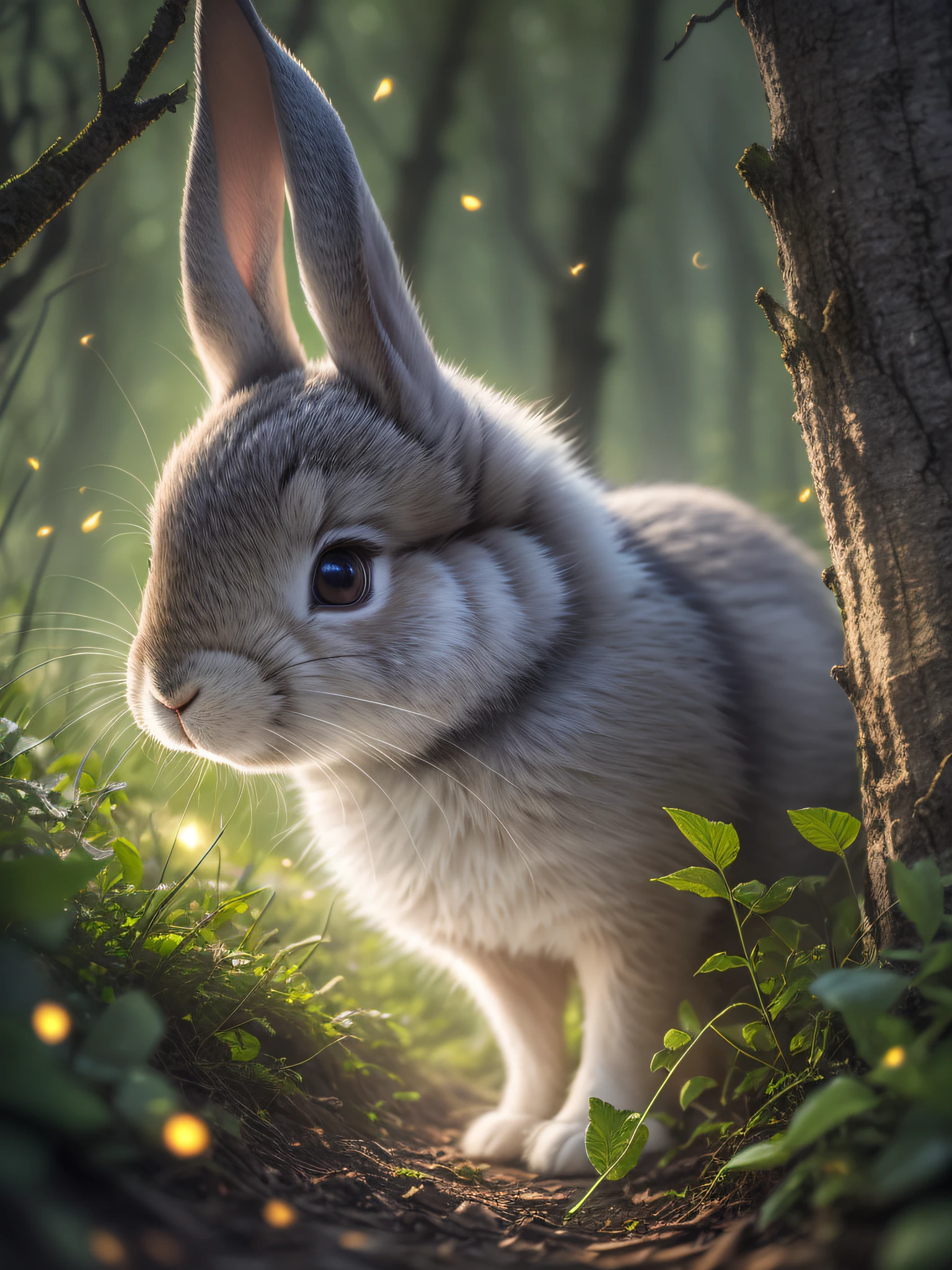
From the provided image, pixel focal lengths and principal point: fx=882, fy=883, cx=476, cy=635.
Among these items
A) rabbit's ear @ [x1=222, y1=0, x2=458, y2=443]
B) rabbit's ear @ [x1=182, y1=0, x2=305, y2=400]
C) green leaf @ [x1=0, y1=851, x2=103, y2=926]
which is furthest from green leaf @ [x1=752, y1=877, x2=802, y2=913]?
rabbit's ear @ [x1=182, y1=0, x2=305, y2=400]

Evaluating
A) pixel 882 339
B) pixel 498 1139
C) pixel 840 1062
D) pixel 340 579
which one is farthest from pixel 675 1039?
pixel 882 339

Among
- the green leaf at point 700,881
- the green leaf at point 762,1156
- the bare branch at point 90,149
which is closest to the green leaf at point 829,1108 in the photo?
the green leaf at point 762,1156

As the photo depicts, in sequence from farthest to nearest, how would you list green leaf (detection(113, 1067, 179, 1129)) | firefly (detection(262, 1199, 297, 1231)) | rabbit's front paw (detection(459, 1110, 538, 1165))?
rabbit's front paw (detection(459, 1110, 538, 1165)) < firefly (detection(262, 1199, 297, 1231)) < green leaf (detection(113, 1067, 179, 1129))

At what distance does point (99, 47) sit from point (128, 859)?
1.93m

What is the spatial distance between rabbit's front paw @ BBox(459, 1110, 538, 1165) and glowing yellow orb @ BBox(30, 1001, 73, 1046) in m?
1.69

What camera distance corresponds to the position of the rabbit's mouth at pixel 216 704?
195cm

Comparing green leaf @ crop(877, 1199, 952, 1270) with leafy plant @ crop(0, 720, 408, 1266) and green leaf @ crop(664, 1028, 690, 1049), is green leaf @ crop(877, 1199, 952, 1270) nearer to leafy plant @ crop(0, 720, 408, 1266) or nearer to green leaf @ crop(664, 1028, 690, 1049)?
leafy plant @ crop(0, 720, 408, 1266)

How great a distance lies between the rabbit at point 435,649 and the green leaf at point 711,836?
0.57m

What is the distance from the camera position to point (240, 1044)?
1.91 metres

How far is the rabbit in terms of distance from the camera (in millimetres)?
2029

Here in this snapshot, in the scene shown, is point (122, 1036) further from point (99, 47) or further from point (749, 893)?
point (99, 47)

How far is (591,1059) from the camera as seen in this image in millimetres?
2359

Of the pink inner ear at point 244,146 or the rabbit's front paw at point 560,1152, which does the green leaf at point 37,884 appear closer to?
the rabbit's front paw at point 560,1152

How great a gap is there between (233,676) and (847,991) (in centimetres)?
135
